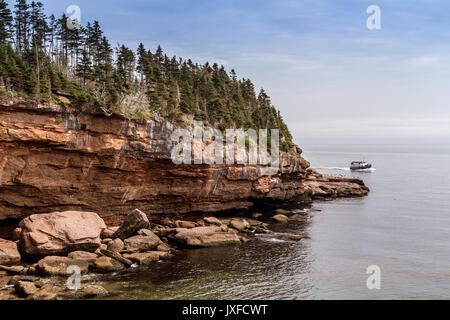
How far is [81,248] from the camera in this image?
37.9m

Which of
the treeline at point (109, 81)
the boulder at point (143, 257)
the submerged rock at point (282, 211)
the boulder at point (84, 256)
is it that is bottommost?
the boulder at point (143, 257)

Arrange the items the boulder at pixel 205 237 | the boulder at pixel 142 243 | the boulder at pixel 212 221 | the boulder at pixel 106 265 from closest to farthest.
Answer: the boulder at pixel 106 265 < the boulder at pixel 142 243 < the boulder at pixel 205 237 < the boulder at pixel 212 221

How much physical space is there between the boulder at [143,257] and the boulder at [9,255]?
32.6 feet

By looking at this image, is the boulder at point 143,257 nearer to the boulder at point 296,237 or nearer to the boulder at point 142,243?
the boulder at point 142,243

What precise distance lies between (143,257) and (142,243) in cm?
324

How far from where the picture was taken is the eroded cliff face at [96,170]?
126ft

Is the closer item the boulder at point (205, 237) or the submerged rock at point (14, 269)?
the submerged rock at point (14, 269)

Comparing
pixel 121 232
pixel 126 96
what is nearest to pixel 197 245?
pixel 121 232

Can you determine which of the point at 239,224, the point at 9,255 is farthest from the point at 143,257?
the point at 239,224
